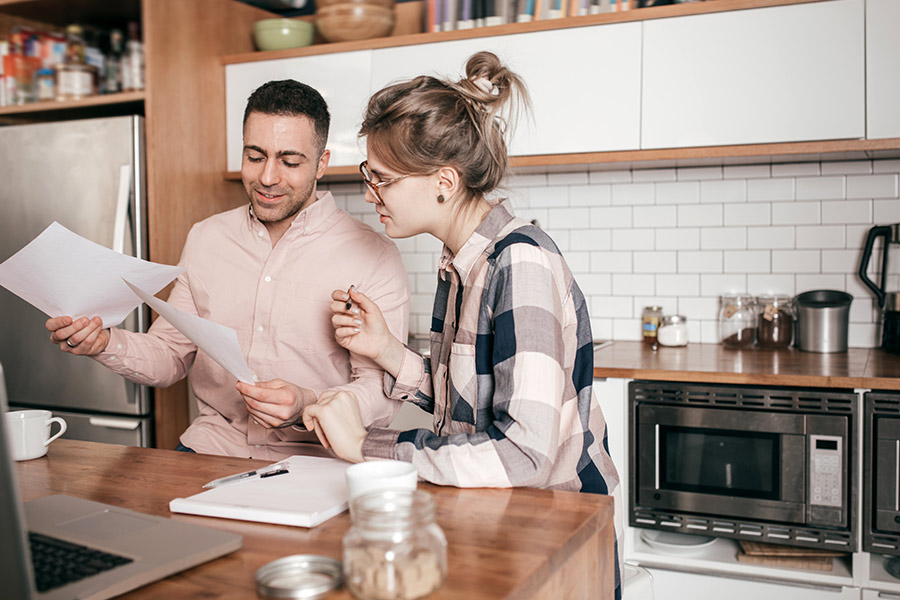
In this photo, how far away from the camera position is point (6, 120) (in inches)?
140

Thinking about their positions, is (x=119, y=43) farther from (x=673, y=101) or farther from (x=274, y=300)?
(x=673, y=101)

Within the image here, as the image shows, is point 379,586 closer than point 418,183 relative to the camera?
Yes

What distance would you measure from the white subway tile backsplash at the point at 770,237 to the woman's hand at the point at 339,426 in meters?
2.25

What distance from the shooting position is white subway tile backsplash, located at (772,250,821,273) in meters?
3.01

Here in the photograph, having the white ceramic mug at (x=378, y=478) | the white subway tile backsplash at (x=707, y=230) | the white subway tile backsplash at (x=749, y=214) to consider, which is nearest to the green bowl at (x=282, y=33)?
the white subway tile backsplash at (x=707, y=230)

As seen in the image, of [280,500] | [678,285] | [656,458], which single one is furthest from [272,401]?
[678,285]

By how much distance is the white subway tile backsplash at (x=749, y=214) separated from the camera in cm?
306

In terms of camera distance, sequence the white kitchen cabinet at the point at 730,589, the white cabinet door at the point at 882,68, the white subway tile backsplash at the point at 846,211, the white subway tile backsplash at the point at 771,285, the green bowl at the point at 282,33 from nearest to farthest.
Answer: the white kitchen cabinet at the point at 730,589
the white cabinet door at the point at 882,68
the white subway tile backsplash at the point at 846,211
the white subway tile backsplash at the point at 771,285
the green bowl at the point at 282,33

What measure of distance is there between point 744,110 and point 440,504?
2.10 metres

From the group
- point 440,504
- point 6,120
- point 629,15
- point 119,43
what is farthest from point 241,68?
point 440,504

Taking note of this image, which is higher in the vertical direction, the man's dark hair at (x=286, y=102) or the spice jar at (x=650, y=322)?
the man's dark hair at (x=286, y=102)

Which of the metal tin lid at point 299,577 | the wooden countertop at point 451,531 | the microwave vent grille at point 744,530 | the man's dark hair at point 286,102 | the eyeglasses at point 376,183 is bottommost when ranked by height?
the microwave vent grille at point 744,530

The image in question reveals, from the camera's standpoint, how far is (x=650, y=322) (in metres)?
3.18

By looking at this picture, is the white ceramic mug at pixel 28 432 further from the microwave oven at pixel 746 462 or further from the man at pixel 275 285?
the microwave oven at pixel 746 462
